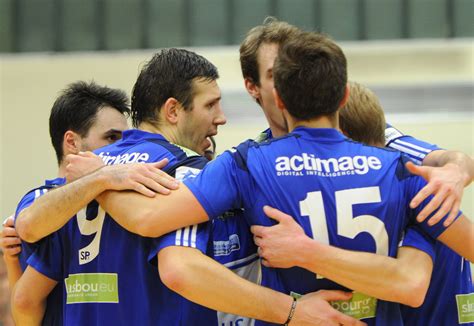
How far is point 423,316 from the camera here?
154 inches

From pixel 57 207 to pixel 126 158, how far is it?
15.7 inches

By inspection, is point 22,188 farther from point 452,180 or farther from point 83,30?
point 452,180

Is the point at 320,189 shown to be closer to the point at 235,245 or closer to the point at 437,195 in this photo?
the point at 437,195

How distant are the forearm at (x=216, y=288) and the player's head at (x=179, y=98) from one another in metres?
0.86

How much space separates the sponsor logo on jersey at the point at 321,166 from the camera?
325 cm

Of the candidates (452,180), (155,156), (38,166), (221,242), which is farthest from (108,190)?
(38,166)

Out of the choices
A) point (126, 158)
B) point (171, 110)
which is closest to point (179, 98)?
point (171, 110)

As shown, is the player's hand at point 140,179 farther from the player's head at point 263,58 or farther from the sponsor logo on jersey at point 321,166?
the player's head at point 263,58

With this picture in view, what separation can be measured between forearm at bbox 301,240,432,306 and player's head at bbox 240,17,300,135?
135 cm

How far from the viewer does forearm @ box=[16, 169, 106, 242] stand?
11.4ft

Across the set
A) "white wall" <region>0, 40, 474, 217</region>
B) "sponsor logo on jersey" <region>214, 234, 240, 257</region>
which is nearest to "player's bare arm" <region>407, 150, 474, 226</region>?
"sponsor logo on jersey" <region>214, 234, 240, 257</region>

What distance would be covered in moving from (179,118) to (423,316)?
1592 millimetres

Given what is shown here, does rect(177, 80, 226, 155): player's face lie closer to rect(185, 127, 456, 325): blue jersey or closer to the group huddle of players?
the group huddle of players

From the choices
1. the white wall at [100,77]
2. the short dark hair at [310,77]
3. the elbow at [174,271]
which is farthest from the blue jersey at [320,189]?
the white wall at [100,77]
